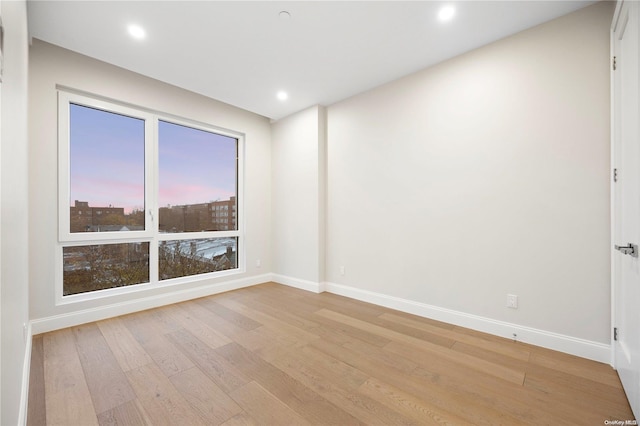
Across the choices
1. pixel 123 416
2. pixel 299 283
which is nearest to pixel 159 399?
pixel 123 416

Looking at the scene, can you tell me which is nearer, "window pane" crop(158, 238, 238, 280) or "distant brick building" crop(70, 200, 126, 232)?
"distant brick building" crop(70, 200, 126, 232)

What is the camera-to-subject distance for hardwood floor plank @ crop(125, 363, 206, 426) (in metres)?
1.54

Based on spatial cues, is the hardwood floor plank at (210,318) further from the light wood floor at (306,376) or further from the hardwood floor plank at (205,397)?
the hardwood floor plank at (205,397)

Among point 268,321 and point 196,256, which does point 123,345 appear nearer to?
point 268,321

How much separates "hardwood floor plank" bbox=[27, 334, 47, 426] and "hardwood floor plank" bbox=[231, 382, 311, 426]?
1.06 metres

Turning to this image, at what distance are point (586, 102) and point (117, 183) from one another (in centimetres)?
473

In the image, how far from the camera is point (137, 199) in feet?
11.1

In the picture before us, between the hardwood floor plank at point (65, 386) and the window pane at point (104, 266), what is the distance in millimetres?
653

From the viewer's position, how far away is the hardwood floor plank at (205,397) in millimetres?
1573

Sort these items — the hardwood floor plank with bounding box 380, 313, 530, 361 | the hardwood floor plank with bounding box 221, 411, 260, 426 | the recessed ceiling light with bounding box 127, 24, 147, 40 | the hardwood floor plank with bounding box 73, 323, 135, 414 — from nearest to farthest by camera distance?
the hardwood floor plank with bounding box 221, 411, 260, 426 < the hardwood floor plank with bounding box 73, 323, 135, 414 < the hardwood floor plank with bounding box 380, 313, 530, 361 < the recessed ceiling light with bounding box 127, 24, 147, 40

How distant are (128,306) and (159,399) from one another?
6.20 ft

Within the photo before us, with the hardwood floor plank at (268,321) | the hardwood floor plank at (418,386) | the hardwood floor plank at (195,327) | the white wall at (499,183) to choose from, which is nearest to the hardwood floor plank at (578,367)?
the white wall at (499,183)

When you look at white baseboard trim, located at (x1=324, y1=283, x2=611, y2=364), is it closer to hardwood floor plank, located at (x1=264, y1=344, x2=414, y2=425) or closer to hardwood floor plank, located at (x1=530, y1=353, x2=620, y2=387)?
hardwood floor plank, located at (x1=530, y1=353, x2=620, y2=387)

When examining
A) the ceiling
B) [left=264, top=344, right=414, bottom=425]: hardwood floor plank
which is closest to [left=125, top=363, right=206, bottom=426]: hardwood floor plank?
[left=264, top=344, right=414, bottom=425]: hardwood floor plank
